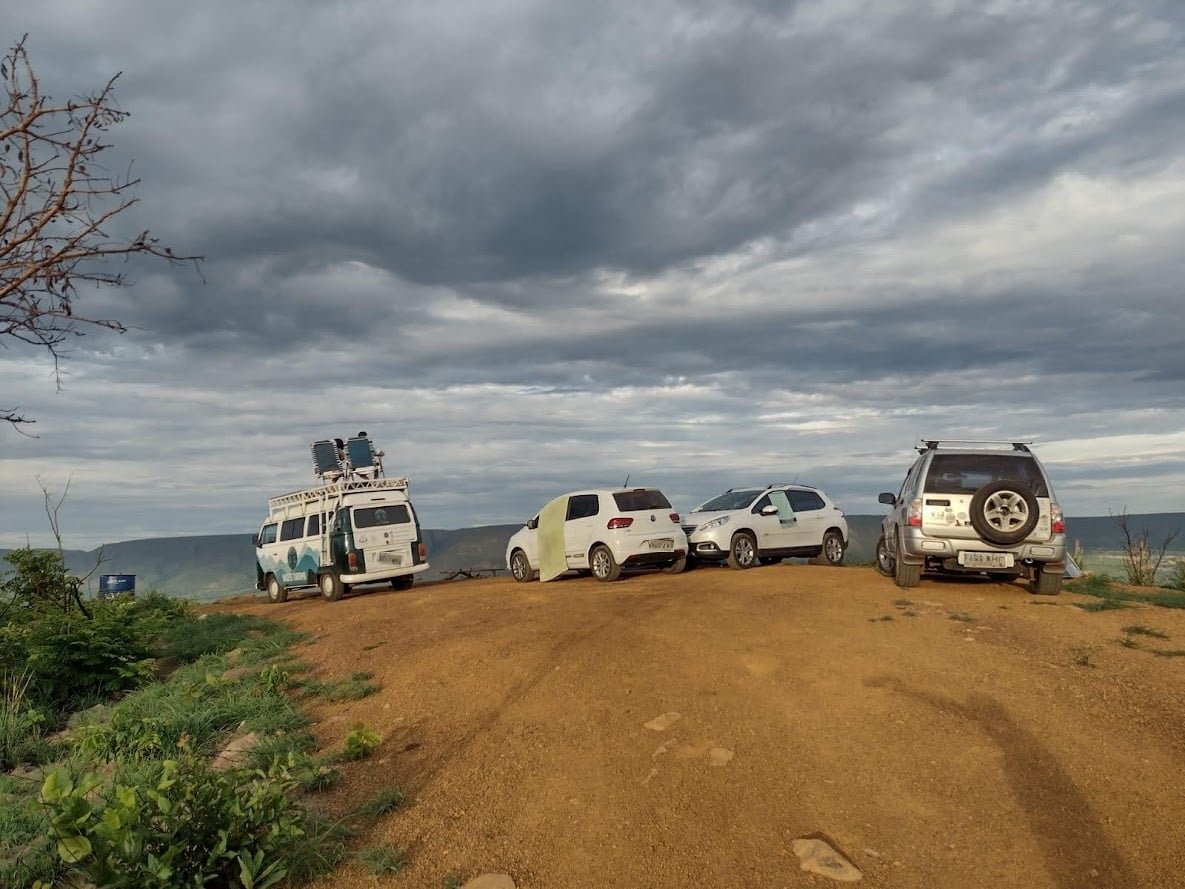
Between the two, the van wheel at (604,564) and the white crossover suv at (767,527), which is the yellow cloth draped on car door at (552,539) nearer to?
the van wheel at (604,564)

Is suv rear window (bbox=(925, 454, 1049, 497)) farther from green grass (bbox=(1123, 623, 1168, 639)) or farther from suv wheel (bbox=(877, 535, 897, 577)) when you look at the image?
green grass (bbox=(1123, 623, 1168, 639))

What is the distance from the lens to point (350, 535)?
19.7 m

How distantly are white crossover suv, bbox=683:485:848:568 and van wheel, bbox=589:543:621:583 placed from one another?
2.22m

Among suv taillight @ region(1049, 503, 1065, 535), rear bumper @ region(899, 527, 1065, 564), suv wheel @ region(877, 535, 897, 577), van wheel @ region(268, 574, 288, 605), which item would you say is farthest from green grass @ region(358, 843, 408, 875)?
van wheel @ region(268, 574, 288, 605)

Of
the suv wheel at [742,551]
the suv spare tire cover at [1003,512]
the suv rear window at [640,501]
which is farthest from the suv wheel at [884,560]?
the suv rear window at [640,501]

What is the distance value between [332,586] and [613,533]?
7186 mm

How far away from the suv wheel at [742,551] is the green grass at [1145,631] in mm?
9132

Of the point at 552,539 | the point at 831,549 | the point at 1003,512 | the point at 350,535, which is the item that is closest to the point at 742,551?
the point at 831,549

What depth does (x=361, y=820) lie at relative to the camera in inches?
214

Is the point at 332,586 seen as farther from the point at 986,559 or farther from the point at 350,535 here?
the point at 986,559

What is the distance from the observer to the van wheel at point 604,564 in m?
17.3

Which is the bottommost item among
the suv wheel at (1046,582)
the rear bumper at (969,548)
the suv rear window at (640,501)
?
the suv wheel at (1046,582)

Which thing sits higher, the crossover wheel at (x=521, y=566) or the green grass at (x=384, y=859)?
the crossover wheel at (x=521, y=566)

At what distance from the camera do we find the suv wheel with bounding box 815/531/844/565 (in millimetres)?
19812
